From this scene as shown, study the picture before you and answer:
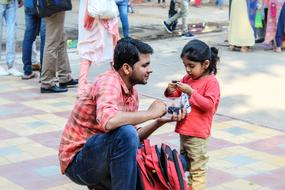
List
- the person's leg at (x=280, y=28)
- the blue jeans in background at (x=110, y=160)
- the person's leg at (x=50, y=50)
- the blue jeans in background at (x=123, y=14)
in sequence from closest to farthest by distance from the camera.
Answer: the blue jeans in background at (x=110, y=160) → the person's leg at (x=50, y=50) → the person's leg at (x=280, y=28) → the blue jeans in background at (x=123, y=14)

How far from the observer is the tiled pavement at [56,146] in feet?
13.7

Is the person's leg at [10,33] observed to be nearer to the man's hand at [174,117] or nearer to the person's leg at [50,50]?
the person's leg at [50,50]

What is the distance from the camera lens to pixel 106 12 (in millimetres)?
6098

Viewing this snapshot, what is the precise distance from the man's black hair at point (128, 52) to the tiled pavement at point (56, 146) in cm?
111

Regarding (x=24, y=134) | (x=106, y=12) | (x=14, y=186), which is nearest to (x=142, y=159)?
(x=14, y=186)

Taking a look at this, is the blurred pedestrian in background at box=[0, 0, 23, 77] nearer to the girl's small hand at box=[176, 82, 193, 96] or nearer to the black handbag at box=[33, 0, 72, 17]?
the black handbag at box=[33, 0, 72, 17]

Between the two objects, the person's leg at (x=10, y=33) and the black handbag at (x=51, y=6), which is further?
the person's leg at (x=10, y=33)

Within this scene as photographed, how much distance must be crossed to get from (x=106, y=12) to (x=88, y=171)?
3075 millimetres

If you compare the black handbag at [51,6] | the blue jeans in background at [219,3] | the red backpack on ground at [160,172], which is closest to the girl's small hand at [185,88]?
the red backpack on ground at [160,172]

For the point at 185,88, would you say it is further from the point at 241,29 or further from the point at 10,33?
the point at 241,29

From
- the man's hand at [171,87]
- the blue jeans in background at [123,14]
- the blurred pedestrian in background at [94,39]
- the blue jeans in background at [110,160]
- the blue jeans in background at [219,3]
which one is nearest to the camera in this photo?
the blue jeans in background at [110,160]

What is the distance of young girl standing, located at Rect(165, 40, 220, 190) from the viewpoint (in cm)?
347

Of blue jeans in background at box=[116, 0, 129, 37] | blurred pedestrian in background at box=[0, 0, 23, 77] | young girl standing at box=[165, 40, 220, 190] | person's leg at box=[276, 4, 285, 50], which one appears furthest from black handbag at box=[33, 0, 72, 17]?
person's leg at box=[276, 4, 285, 50]

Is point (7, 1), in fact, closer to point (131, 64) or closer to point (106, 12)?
point (106, 12)
